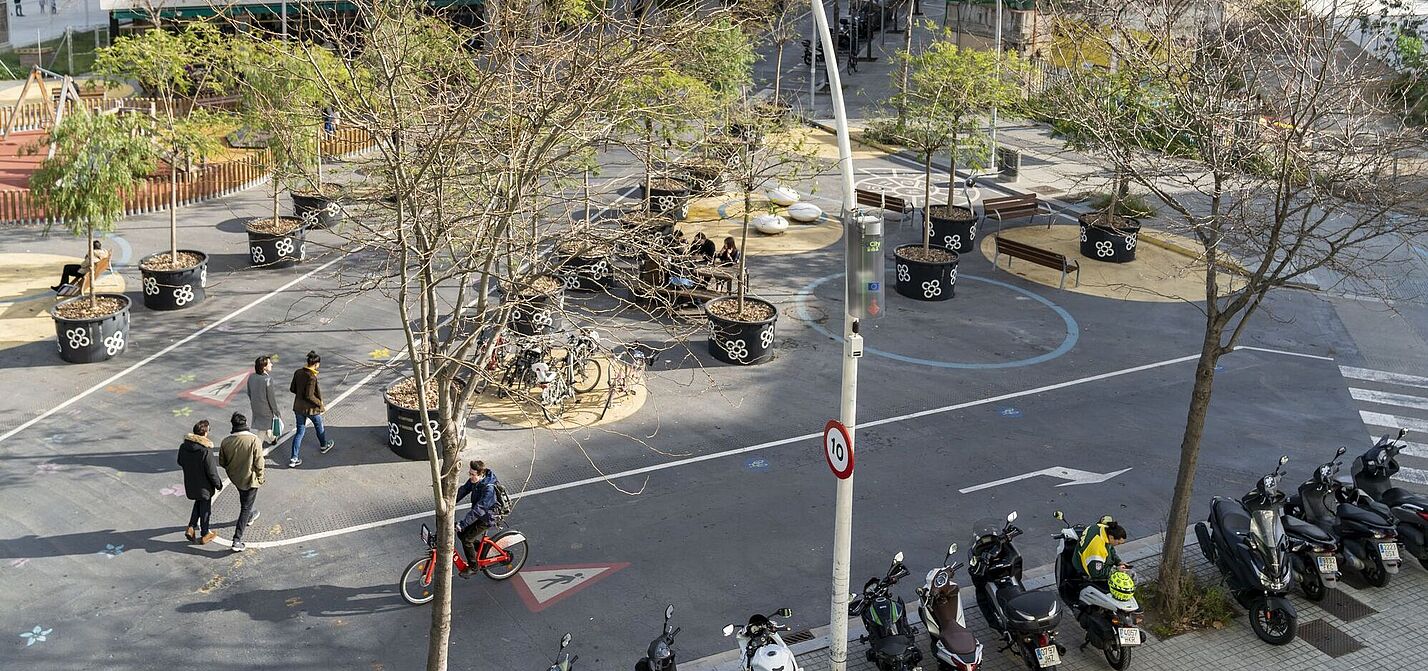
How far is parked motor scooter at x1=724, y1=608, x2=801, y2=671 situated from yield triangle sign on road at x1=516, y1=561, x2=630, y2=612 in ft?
9.19

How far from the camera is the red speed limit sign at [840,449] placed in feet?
34.0

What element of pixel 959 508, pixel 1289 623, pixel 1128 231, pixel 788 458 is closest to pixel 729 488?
pixel 788 458

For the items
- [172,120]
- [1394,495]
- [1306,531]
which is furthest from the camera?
[172,120]

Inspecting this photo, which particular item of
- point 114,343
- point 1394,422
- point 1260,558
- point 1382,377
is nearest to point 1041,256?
point 1382,377

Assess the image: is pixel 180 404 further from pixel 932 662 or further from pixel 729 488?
pixel 932 662

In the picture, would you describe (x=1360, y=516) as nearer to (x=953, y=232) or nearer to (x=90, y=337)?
(x=953, y=232)

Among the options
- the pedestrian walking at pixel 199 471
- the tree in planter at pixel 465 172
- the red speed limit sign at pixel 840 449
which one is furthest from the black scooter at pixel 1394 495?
the pedestrian walking at pixel 199 471

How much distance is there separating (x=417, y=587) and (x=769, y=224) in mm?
15746

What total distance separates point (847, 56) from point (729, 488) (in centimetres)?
4356

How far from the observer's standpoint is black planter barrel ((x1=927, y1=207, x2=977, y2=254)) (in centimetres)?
2562

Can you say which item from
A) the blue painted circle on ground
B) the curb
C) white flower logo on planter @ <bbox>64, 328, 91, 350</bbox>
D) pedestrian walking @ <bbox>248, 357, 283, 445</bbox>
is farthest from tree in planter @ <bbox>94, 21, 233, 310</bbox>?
the curb

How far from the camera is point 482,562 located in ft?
42.2

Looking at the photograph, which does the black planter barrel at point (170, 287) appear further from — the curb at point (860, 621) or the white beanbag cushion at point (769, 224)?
the curb at point (860, 621)

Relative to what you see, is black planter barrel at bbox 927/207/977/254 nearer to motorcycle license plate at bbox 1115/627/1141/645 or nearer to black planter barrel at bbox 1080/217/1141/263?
black planter barrel at bbox 1080/217/1141/263
